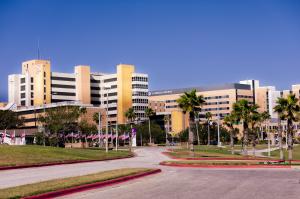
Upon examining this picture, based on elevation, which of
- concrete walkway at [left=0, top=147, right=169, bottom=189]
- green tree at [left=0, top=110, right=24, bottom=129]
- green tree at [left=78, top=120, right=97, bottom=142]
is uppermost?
green tree at [left=0, top=110, right=24, bottom=129]

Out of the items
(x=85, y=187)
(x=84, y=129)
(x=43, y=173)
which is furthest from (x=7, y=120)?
(x=85, y=187)

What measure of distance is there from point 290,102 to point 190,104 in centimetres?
1393

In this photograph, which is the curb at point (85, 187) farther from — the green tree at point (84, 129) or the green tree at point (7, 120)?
the green tree at point (7, 120)

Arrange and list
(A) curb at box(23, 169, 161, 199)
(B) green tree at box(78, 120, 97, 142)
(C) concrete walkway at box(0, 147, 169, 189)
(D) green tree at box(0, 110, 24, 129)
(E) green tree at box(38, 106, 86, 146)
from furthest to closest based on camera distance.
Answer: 1. (D) green tree at box(0, 110, 24, 129)
2. (B) green tree at box(78, 120, 97, 142)
3. (E) green tree at box(38, 106, 86, 146)
4. (C) concrete walkway at box(0, 147, 169, 189)
5. (A) curb at box(23, 169, 161, 199)

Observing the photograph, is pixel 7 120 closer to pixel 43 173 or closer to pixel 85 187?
pixel 43 173

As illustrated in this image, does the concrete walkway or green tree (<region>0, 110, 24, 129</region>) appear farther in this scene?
green tree (<region>0, 110, 24, 129</region>)

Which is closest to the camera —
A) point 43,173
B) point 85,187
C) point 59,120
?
point 85,187

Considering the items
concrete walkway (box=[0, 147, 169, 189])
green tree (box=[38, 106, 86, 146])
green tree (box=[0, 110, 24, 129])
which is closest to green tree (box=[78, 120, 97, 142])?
green tree (box=[38, 106, 86, 146])

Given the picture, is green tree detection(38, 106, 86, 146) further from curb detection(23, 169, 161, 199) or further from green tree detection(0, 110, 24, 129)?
curb detection(23, 169, 161, 199)

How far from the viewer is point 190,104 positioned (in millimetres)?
74062

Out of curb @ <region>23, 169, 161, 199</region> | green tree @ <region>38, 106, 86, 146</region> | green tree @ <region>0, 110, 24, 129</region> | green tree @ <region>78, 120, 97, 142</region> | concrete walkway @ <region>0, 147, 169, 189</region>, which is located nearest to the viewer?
curb @ <region>23, 169, 161, 199</region>

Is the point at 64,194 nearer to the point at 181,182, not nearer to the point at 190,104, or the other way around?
the point at 181,182

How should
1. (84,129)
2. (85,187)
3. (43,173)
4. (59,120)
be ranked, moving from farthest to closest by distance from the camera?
1. (84,129)
2. (59,120)
3. (43,173)
4. (85,187)

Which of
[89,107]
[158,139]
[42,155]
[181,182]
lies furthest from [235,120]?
[89,107]
